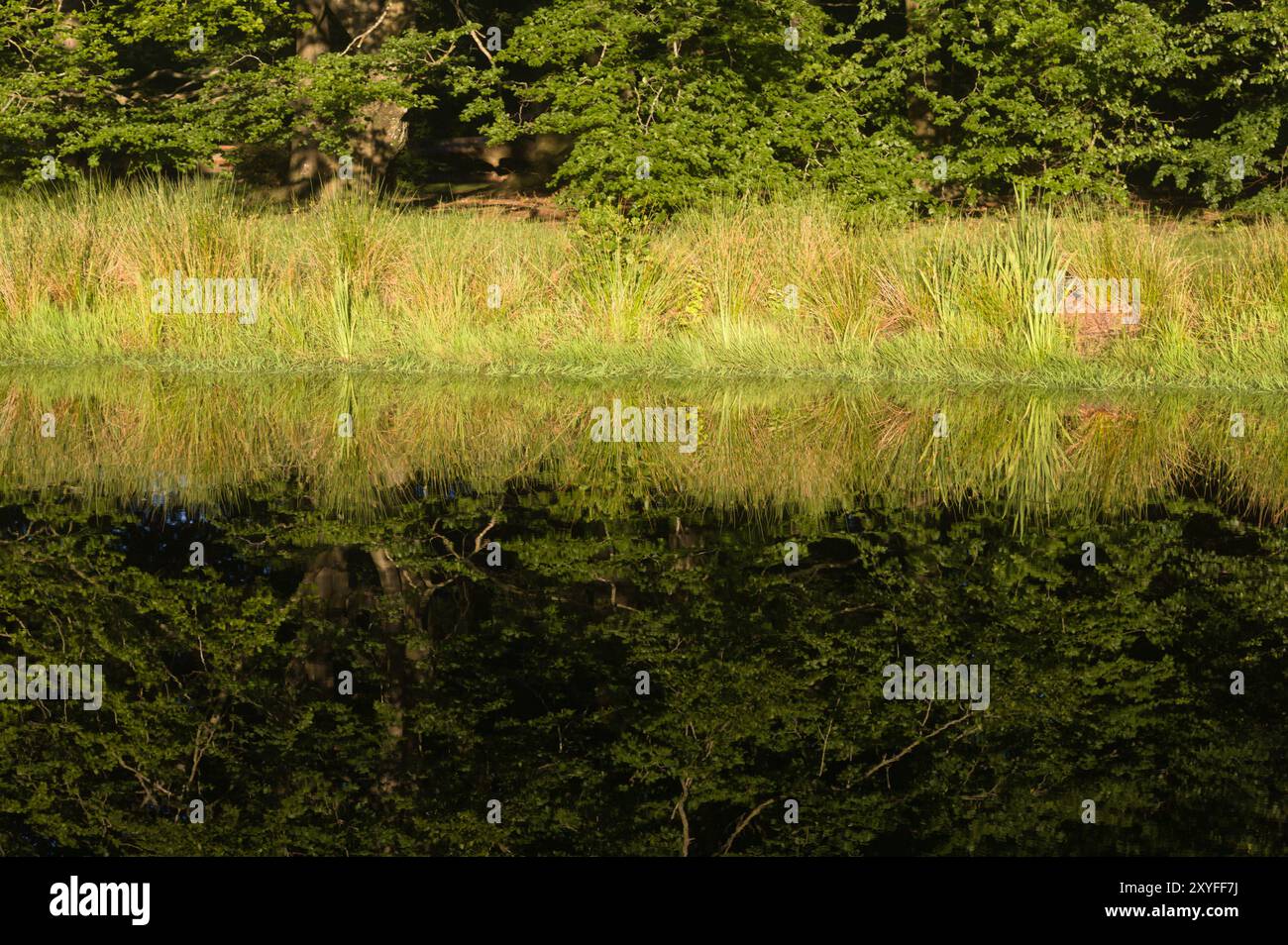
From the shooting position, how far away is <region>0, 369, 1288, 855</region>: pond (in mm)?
3730

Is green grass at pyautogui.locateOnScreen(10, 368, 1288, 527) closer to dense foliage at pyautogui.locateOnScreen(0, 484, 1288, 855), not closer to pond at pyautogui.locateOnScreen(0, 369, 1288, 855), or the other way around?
pond at pyautogui.locateOnScreen(0, 369, 1288, 855)

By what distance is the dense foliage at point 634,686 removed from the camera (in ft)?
12.1

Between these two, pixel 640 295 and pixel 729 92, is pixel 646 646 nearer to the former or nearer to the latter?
pixel 640 295

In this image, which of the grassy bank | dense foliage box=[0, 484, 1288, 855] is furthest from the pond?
the grassy bank

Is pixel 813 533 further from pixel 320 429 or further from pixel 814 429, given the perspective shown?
pixel 320 429

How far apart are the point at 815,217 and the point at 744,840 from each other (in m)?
11.9

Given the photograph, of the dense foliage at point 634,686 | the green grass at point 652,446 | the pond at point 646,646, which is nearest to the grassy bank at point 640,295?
the green grass at point 652,446

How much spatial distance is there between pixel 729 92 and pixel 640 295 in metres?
6.87

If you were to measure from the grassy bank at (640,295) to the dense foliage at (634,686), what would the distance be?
6439mm

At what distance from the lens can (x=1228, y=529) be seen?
6.71 meters

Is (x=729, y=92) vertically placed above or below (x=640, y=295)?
above

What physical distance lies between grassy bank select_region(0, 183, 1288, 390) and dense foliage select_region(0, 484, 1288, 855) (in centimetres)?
644

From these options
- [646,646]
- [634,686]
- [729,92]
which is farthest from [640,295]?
[634,686]

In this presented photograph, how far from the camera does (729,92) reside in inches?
797
